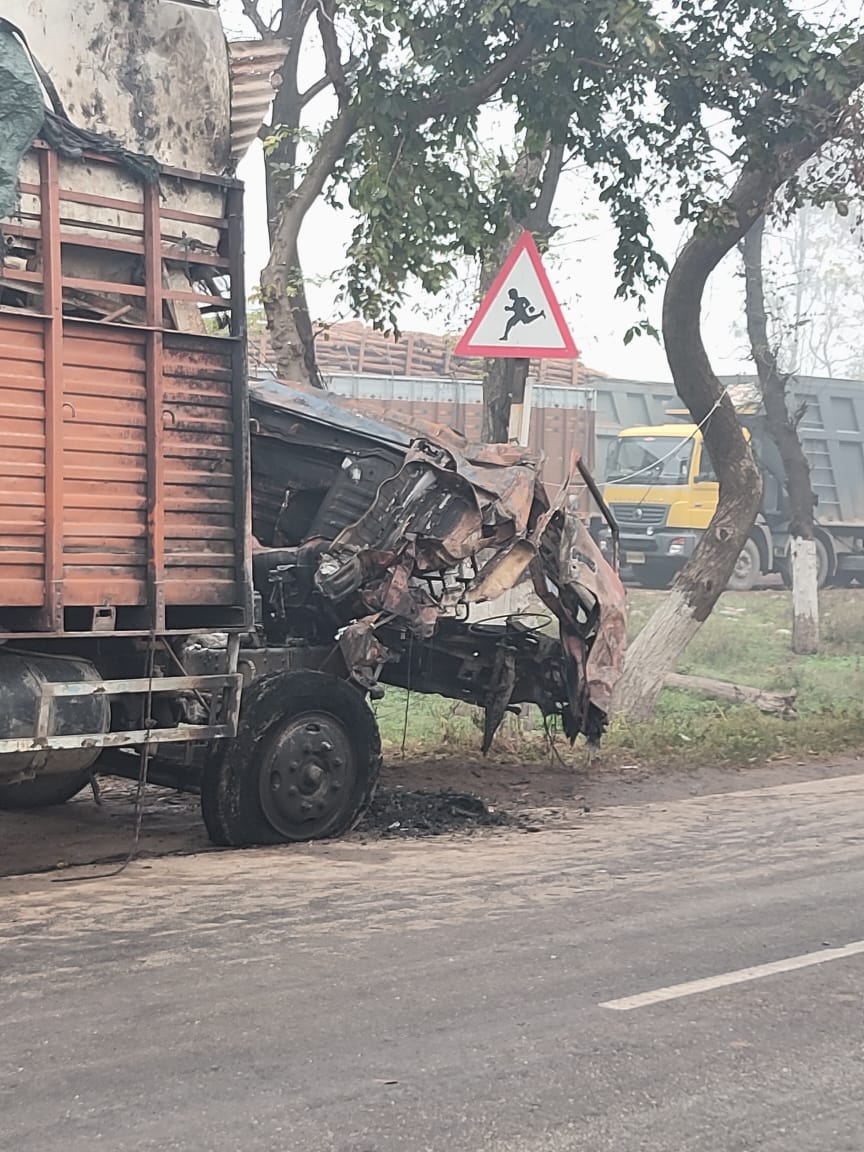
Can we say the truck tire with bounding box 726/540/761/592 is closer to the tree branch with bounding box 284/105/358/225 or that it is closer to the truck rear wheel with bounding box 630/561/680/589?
the truck rear wheel with bounding box 630/561/680/589

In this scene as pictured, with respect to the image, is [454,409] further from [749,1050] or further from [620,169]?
[749,1050]

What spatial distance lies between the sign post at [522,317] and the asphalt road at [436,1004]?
374 centimetres

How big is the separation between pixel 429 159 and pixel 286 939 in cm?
720

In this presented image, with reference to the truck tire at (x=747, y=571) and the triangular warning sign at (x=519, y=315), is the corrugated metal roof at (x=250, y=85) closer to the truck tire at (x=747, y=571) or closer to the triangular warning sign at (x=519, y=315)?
the triangular warning sign at (x=519, y=315)

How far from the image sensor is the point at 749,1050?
442 centimetres

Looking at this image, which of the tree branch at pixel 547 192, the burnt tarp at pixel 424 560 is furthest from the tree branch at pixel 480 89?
the burnt tarp at pixel 424 560

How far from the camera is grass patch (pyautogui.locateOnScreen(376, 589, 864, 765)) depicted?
10789 mm

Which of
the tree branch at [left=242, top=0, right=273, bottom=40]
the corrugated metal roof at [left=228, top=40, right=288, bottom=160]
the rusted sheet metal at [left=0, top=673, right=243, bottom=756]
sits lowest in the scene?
the rusted sheet metal at [left=0, top=673, right=243, bottom=756]

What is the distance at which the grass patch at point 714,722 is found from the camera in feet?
35.4

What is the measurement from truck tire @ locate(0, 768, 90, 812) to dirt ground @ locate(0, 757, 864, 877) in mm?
74

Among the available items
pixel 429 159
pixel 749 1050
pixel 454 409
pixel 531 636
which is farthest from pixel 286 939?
pixel 454 409

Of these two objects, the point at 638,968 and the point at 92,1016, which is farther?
the point at 638,968

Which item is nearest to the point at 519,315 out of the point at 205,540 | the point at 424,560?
the point at 424,560

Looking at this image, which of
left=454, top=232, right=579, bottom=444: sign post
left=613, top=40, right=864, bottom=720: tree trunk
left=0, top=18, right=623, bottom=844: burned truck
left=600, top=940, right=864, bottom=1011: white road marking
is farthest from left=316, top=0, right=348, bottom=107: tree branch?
left=600, top=940, right=864, bottom=1011: white road marking
